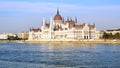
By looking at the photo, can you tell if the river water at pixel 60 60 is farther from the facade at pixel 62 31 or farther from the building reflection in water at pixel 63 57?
the facade at pixel 62 31

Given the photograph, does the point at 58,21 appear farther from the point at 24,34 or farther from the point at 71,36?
the point at 24,34

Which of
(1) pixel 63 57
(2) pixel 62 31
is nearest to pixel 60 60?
(1) pixel 63 57

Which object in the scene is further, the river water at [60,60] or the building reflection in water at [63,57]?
the building reflection in water at [63,57]

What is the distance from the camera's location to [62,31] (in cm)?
13600

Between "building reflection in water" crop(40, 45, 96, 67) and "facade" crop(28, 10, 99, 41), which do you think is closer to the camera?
"building reflection in water" crop(40, 45, 96, 67)

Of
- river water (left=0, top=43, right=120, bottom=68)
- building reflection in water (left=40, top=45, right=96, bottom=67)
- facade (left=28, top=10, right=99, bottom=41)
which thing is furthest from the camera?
facade (left=28, top=10, right=99, bottom=41)

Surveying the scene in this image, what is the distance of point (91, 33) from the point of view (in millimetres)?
128875

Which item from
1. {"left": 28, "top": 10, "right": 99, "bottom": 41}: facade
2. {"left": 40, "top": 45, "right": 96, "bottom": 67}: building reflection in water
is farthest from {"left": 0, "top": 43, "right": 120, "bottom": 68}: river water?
{"left": 28, "top": 10, "right": 99, "bottom": 41}: facade

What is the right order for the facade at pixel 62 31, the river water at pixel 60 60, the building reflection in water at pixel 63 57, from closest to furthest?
the river water at pixel 60 60 → the building reflection in water at pixel 63 57 → the facade at pixel 62 31

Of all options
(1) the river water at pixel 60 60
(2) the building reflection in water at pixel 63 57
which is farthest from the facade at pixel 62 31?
(1) the river water at pixel 60 60

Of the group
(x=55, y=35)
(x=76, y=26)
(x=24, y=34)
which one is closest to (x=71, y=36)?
(x=76, y=26)

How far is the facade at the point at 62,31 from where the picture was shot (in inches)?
5000

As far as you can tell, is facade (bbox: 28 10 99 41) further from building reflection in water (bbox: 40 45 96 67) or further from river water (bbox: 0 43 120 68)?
river water (bbox: 0 43 120 68)

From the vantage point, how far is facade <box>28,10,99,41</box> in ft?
417
